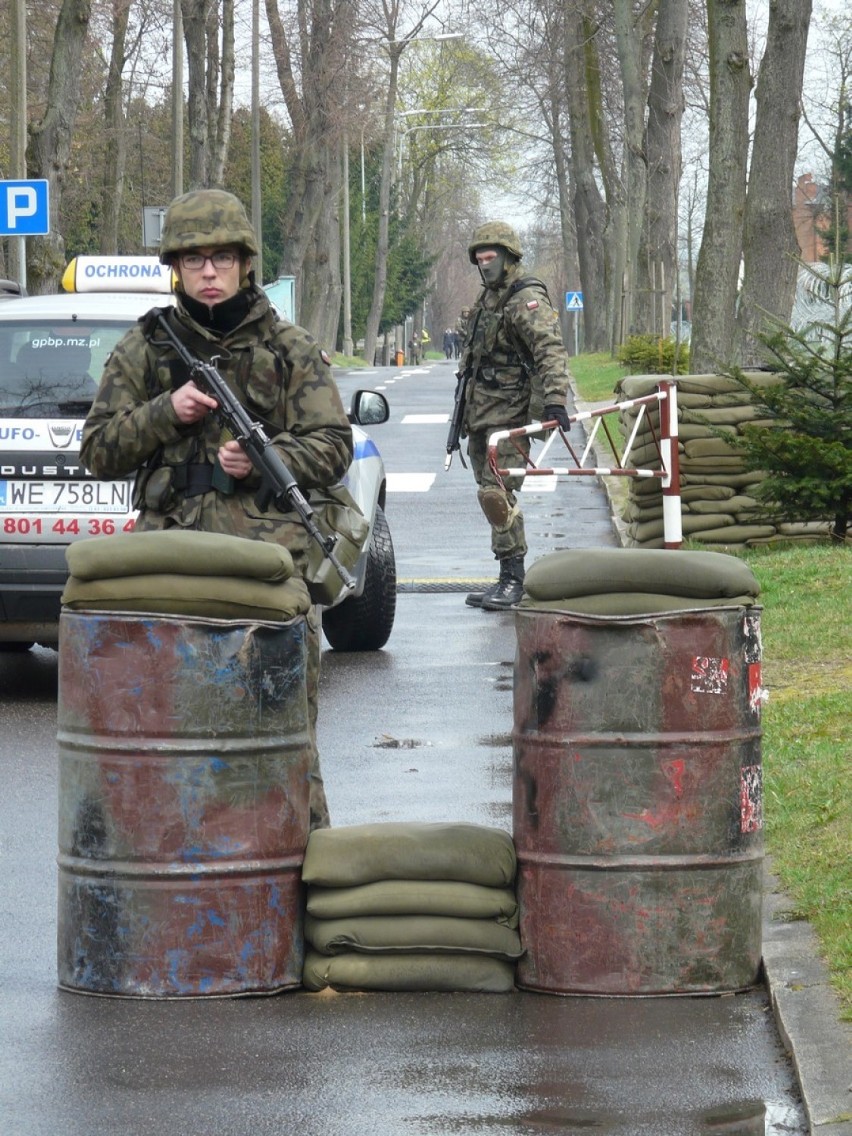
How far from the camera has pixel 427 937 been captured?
4.92 metres

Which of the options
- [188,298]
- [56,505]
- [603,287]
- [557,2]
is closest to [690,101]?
[557,2]

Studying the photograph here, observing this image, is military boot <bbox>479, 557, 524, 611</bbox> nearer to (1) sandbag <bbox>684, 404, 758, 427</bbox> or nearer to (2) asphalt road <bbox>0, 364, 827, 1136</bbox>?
(1) sandbag <bbox>684, 404, 758, 427</bbox>

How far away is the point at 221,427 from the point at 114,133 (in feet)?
150

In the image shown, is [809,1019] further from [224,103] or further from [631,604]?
[224,103]

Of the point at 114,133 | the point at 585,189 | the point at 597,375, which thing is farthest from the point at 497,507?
the point at 114,133

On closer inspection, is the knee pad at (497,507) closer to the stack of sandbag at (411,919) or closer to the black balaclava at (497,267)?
the black balaclava at (497,267)

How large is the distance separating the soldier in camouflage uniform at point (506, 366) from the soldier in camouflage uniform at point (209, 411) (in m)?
5.83

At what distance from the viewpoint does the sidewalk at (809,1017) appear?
12.9ft

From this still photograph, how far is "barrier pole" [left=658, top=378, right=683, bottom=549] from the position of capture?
1367cm

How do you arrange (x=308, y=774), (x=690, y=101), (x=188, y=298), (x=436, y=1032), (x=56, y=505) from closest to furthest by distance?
(x=436, y=1032), (x=308, y=774), (x=188, y=298), (x=56, y=505), (x=690, y=101)

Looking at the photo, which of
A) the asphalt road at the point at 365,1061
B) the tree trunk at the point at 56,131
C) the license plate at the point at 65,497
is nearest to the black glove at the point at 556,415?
the license plate at the point at 65,497

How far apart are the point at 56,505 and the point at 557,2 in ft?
100

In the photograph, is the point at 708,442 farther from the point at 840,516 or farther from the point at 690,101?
the point at 690,101

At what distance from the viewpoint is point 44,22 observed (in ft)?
146
